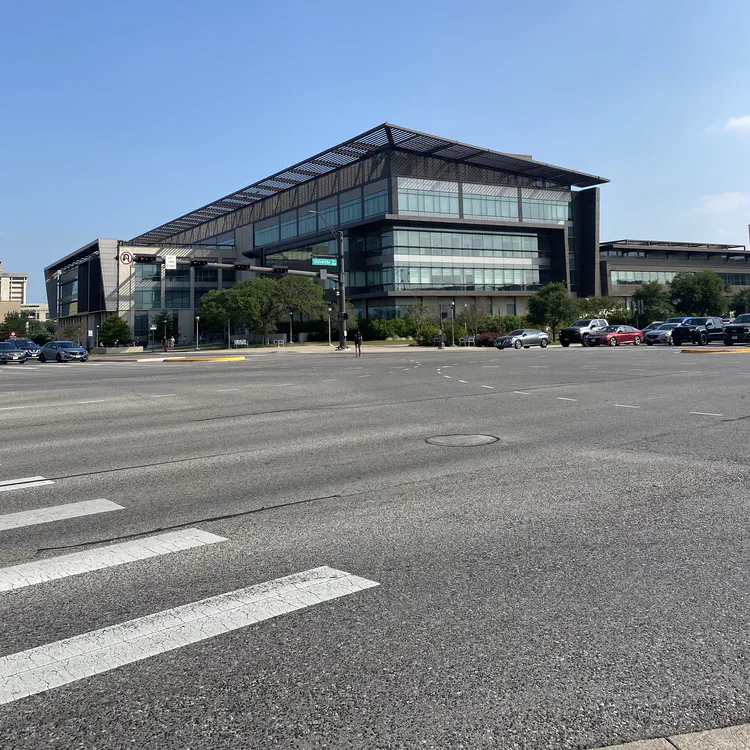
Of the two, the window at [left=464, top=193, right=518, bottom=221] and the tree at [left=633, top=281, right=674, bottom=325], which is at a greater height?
the window at [left=464, top=193, right=518, bottom=221]

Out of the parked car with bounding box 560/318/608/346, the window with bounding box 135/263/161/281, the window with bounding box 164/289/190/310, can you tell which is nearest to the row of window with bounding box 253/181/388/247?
the window with bounding box 164/289/190/310

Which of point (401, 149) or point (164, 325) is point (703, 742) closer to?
point (401, 149)

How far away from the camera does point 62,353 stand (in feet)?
157

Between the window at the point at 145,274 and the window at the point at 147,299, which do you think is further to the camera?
the window at the point at 147,299

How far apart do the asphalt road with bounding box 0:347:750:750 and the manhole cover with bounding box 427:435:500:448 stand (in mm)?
291

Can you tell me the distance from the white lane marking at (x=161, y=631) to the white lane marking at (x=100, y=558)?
1024 mm

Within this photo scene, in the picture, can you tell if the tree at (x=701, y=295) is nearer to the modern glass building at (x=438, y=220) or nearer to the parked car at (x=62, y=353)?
the modern glass building at (x=438, y=220)

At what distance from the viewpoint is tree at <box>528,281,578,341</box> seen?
75188 mm

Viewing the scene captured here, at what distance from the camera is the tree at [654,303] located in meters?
86.2

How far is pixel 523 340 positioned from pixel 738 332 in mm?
16898

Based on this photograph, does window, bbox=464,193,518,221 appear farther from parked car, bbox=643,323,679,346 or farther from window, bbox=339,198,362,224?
parked car, bbox=643,323,679,346

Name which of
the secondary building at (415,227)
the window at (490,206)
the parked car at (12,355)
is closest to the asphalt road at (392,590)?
the parked car at (12,355)

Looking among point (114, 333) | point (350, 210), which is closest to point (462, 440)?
point (350, 210)

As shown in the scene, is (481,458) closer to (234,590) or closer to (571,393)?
(234,590)
